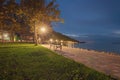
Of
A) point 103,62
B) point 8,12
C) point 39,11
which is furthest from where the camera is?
point 8,12

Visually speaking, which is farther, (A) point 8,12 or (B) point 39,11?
(A) point 8,12

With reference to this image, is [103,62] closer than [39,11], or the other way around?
[103,62]

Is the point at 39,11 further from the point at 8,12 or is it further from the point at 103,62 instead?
the point at 103,62

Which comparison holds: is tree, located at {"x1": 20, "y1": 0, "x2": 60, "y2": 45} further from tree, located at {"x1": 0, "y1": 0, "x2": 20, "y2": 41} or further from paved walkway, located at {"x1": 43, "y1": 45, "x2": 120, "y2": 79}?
paved walkway, located at {"x1": 43, "y1": 45, "x2": 120, "y2": 79}

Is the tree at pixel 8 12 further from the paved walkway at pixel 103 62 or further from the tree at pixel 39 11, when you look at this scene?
the paved walkway at pixel 103 62

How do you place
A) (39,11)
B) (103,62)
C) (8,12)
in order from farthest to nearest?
(8,12) → (39,11) → (103,62)

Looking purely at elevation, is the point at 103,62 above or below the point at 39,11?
below

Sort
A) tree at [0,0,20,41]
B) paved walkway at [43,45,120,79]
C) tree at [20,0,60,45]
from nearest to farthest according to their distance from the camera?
paved walkway at [43,45,120,79], tree at [20,0,60,45], tree at [0,0,20,41]

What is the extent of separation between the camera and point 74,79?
6320 millimetres

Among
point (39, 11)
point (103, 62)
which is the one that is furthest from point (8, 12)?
point (103, 62)

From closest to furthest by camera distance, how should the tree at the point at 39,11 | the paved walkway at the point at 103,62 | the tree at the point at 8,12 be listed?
the paved walkway at the point at 103,62 → the tree at the point at 39,11 → the tree at the point at 8,12

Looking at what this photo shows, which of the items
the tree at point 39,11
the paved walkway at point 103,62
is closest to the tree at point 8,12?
the tree at point 39,11

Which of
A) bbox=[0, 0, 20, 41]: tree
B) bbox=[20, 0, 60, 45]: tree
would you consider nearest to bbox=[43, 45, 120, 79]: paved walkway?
bbox=[20, 0, 60, 45]: tree

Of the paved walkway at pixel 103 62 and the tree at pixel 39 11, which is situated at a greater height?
the tree at pixel 39 11
